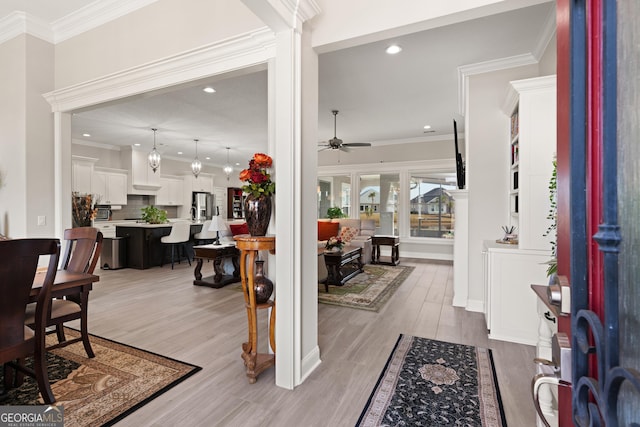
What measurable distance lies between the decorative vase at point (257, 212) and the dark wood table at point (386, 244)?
15.3 ft

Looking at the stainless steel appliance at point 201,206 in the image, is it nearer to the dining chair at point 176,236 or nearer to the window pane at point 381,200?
the dining chair at point 176,236

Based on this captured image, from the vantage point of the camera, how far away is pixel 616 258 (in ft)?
1.37

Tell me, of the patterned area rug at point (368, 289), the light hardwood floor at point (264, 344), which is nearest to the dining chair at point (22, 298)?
the light hardwood floor at point (264, 344)

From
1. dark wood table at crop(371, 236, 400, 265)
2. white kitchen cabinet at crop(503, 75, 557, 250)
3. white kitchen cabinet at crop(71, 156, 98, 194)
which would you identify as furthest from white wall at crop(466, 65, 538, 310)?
white kitchen cabinet at crop(71, 156, 98, 194)

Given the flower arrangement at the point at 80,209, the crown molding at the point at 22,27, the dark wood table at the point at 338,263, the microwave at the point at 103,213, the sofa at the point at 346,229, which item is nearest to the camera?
the crown molding at the point at 22,27

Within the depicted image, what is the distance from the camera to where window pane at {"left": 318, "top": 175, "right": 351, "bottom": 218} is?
8633mm

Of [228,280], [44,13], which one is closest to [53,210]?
[44,13]

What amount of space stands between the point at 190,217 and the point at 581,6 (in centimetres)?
1046

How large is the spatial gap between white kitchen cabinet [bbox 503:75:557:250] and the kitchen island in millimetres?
6116

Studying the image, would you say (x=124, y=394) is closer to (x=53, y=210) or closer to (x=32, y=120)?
(x=53, y=210)

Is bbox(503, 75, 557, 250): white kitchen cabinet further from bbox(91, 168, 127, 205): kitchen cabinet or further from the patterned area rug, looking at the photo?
bbox(91, 168, 127, 205): kitchen cabinet

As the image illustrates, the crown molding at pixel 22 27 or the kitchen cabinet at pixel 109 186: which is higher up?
the crown molding at pixel 22 27

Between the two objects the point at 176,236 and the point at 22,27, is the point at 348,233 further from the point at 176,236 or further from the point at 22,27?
the point at 22,27

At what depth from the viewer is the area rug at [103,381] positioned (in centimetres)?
188
